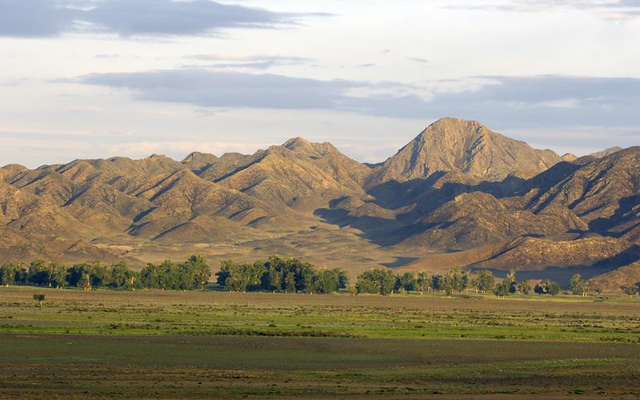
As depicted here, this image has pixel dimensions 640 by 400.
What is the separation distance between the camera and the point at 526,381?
74.6 metres

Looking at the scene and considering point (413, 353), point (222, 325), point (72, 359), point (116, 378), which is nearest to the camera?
point (116, 378)

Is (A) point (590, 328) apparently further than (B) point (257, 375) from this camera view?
Yes

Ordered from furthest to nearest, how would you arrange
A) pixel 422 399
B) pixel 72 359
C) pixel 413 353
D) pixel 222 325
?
1. pixel 222 325
2. pixel 413 353
3. pixel 72 359
4. pixel 422 399

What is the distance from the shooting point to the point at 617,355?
3875 inches

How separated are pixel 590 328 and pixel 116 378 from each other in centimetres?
8512

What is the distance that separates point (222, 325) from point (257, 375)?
5049cm

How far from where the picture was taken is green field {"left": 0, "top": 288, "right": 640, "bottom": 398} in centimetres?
6744

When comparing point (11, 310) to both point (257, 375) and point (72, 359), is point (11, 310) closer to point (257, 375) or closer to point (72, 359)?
point (72, 359)

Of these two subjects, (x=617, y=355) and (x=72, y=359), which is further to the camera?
(x=617, y=355)

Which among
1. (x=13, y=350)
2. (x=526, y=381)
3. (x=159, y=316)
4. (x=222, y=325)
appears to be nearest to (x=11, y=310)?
(x=159, y=316)

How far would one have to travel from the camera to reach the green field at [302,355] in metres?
67.4

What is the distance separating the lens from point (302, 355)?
9188cm

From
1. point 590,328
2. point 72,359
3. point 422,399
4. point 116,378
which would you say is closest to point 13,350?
point 72,359

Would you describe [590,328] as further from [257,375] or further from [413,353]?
[257,375]
